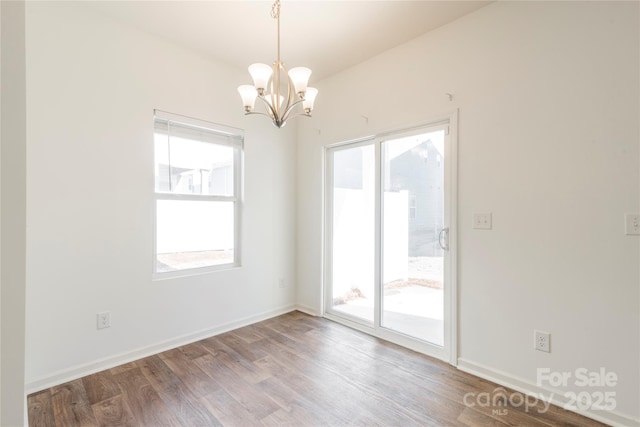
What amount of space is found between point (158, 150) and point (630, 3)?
3.62 m

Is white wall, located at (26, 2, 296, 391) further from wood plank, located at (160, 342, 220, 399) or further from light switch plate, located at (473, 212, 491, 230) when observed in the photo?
light switch plate, located at (473, 212, 491, 230)

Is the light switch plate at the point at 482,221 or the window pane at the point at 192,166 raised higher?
the window pane at the point at 192,166

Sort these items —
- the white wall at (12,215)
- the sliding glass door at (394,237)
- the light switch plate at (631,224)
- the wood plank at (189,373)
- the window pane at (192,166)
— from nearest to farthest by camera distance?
1. the white wall at (12,215)
2. the light switch plate at (631,224)
3. the wood plank at (189,373)
4. the sliding glass door at (394,237)
5. the window pane at (192,166)

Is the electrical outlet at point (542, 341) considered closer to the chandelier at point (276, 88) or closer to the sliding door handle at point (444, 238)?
the sliding door handle at point (444, 238)

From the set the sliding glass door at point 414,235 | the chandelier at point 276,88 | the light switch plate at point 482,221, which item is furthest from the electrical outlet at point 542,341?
the chandelier at point 276,88

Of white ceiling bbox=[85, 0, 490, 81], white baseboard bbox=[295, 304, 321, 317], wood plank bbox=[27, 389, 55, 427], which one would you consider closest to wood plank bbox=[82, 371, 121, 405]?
→ wood plank bbox=[27, 389, 55, 427]

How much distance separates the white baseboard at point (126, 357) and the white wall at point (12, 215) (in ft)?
6.09

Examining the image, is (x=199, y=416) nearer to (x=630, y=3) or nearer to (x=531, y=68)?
(x=531, y=68)

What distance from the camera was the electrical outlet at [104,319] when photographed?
7.74 feet

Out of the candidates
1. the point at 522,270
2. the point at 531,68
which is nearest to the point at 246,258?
the point at 522,270

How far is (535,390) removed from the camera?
6.68 ft

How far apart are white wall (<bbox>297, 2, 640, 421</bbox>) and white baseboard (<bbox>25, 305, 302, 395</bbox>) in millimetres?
2289

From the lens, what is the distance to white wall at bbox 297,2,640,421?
1760mm

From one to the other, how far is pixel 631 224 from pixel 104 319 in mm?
3797
